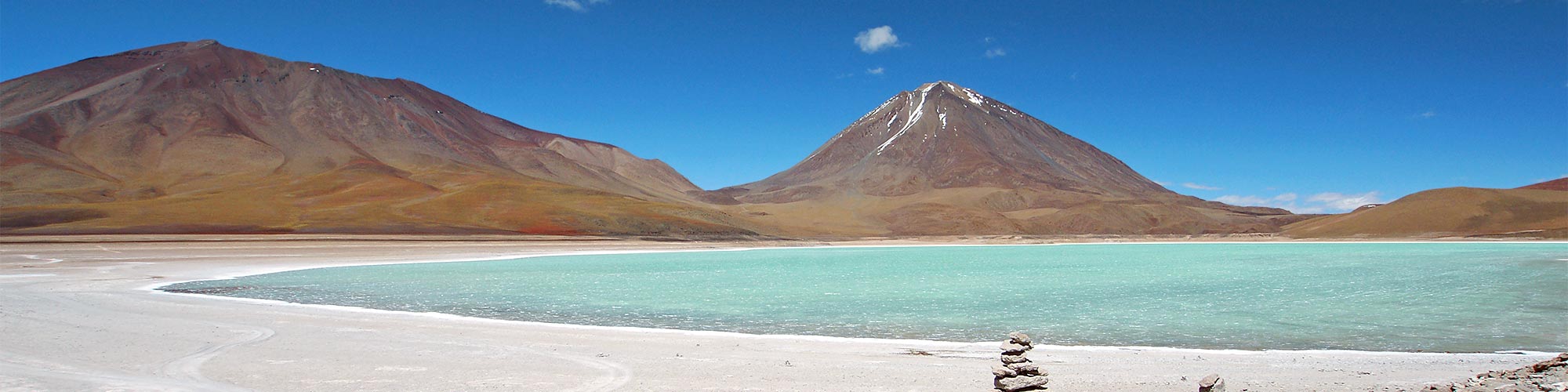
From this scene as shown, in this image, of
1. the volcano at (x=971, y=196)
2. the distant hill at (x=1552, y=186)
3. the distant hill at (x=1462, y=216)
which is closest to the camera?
the distant hill at (x=1462, y=216)

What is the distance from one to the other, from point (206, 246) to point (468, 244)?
582 inches

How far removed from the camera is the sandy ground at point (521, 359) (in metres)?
9.58

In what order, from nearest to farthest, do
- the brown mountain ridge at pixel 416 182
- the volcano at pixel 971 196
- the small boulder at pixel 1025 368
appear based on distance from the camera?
the small boulder at pixel 1025 368
the brown mountain ridge at pixel 416 182
the volcano at pixel 971 196

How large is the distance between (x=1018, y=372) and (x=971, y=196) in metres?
136

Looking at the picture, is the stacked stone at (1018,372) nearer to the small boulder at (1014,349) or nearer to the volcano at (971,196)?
the small boulder at (1014,349)

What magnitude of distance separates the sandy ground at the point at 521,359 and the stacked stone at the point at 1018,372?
16.4 inches

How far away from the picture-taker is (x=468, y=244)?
60.1 m

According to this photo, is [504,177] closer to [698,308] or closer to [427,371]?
[698,308]

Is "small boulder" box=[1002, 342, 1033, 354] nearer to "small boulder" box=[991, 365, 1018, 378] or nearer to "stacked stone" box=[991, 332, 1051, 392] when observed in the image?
"stacked stone" box=[991, 332, 1051, 392]

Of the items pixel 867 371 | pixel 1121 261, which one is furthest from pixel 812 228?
pixel 867 371

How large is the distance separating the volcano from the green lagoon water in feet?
238

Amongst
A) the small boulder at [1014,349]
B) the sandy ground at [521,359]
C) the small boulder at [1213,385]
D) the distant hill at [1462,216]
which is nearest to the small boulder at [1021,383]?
the small boulder at [1014,349]

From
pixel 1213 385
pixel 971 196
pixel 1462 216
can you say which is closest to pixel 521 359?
pixel 1213 385

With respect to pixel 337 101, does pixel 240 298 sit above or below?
below
